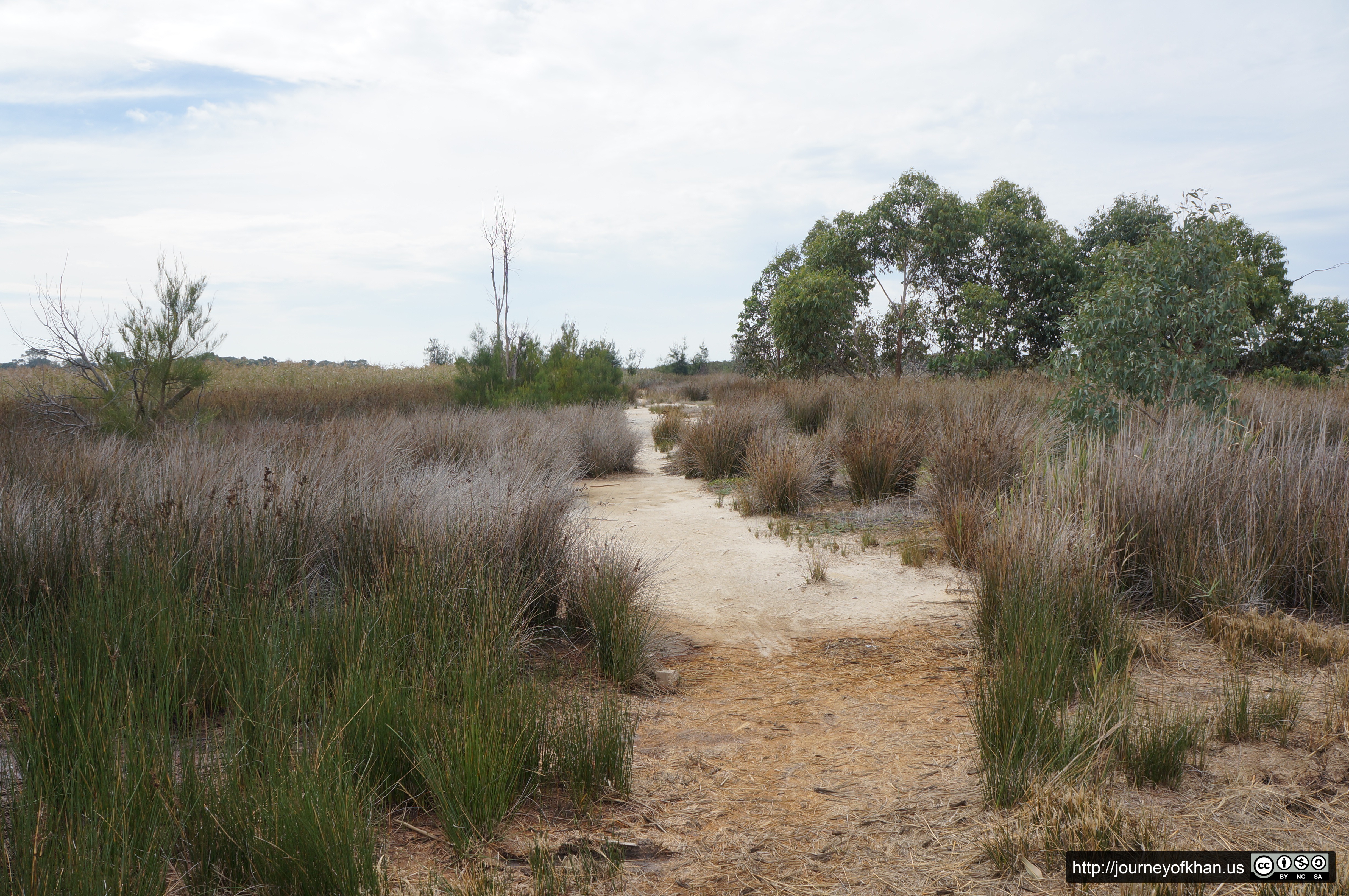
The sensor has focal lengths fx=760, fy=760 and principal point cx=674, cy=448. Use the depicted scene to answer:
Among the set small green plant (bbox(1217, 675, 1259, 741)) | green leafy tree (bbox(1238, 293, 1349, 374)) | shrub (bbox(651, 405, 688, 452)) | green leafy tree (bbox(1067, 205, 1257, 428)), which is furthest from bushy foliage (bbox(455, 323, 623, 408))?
green leafy tree (bbox(1238, 293, 1349, 374))

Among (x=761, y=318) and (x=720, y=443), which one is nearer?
(x=720, y=443)

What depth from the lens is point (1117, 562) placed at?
188 inches

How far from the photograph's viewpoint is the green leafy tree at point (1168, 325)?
265 inches

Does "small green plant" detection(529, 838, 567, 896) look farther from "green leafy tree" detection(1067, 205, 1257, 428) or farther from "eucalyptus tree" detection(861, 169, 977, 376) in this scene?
"eucalyptus tree" detection(861, 169, 977, 376)

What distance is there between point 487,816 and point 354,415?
43.7 feet

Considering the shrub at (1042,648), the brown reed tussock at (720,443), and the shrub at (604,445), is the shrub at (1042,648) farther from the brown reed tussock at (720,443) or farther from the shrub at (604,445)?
the shrub at (604,445)

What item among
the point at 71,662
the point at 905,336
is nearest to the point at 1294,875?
the point at 71,662

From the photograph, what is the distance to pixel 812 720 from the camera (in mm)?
3580

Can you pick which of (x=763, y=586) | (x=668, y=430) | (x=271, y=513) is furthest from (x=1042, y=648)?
(x=668, y=430)

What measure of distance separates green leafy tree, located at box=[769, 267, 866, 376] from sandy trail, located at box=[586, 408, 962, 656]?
15.2m

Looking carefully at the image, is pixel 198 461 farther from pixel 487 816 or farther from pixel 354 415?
pixel 354 415

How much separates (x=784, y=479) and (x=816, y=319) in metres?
15.2

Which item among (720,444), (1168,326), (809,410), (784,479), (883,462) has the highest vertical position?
(1168,326)

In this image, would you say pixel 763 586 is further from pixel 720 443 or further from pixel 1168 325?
pixel 720 443
